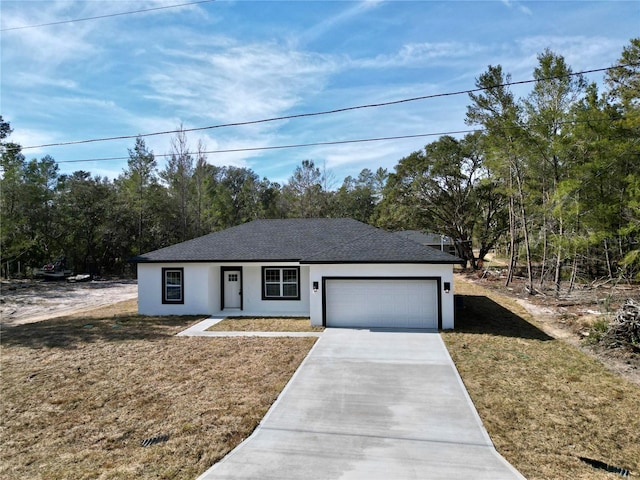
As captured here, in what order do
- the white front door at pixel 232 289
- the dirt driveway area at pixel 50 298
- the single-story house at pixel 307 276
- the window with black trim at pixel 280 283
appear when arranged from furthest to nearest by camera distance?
the dirt driveway area at pixel 50 298, the white front door at pixel 232 289, the window with black trim at pixel 280 283, the single-story house at pixel 307 276

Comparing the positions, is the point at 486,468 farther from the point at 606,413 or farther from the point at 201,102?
Result: the point at 201,102

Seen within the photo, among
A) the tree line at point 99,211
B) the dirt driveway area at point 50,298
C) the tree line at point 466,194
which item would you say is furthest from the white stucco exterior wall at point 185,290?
the tree line at point 99,211

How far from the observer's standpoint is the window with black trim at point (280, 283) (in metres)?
15.1

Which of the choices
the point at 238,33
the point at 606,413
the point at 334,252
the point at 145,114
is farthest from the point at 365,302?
the point at 145,114

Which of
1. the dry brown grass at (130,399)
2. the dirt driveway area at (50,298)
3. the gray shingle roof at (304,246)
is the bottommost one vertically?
the dirt driveway area at (50,298)

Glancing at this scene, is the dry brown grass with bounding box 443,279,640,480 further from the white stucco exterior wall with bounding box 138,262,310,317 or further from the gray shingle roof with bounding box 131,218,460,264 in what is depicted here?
the white stucco exterior wall with bounding box 138,262,310,317

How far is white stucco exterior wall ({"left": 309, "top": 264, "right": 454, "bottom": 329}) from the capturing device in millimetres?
12438

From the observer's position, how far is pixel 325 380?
7770mm

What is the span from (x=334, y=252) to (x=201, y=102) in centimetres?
725

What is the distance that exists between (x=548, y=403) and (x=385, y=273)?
6579 millimetres

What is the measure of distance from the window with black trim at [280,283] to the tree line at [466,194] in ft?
26.8

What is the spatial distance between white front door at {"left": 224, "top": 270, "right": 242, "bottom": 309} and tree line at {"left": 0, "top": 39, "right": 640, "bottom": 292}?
34.3 ft

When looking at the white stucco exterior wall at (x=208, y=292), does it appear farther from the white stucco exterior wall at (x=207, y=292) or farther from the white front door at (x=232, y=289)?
the white front door at (x=232, y=289)

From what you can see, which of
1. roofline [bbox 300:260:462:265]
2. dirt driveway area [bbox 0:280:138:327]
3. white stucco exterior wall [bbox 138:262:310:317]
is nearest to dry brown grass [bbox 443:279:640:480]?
roofline [bbox 300:260:462:265]
